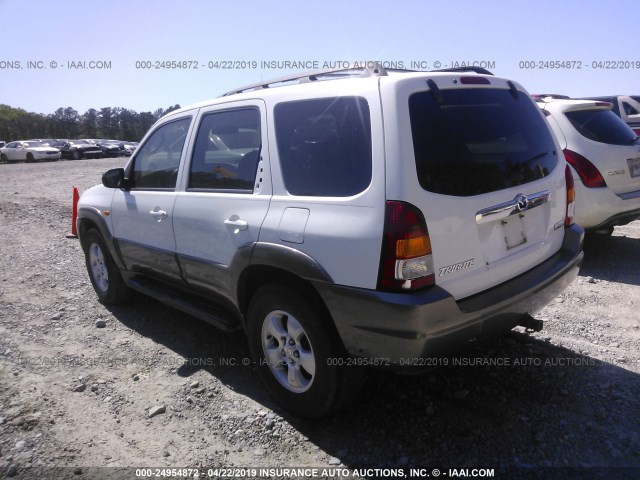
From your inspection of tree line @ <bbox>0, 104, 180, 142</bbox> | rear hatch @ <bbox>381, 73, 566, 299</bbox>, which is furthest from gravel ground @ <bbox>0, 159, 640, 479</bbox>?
tree line @ <bbox>0, 104, 180, 142</bbox>

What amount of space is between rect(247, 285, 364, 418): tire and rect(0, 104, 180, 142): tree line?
5847 cm

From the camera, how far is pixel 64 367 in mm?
3801

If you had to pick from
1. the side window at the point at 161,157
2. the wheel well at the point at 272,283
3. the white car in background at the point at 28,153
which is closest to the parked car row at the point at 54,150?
the white car in background at the point at 28,153

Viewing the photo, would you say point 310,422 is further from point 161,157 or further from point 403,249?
point 161,157

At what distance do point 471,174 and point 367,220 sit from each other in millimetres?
631

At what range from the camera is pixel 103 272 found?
16.4 feet

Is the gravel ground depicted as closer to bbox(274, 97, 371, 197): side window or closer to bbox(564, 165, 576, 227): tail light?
bbox(564, 165, 576, 227): tail light

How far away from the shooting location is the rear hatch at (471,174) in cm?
231

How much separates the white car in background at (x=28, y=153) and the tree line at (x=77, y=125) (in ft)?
85.0

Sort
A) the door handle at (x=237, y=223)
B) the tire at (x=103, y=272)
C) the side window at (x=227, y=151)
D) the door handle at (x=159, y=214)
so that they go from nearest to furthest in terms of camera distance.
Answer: the door handle at (x=237, y=223) → the side window at (x=227, y=151) → the door handle at (x=159, y=214) → the tire at (x=103, y=272)

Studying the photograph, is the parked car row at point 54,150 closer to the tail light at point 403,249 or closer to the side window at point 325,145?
the side window at point 325,145

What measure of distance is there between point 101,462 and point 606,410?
9.59 feet

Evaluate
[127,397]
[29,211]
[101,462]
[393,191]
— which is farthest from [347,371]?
[29,211]

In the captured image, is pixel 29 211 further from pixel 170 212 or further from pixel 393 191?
pixel 393 191
